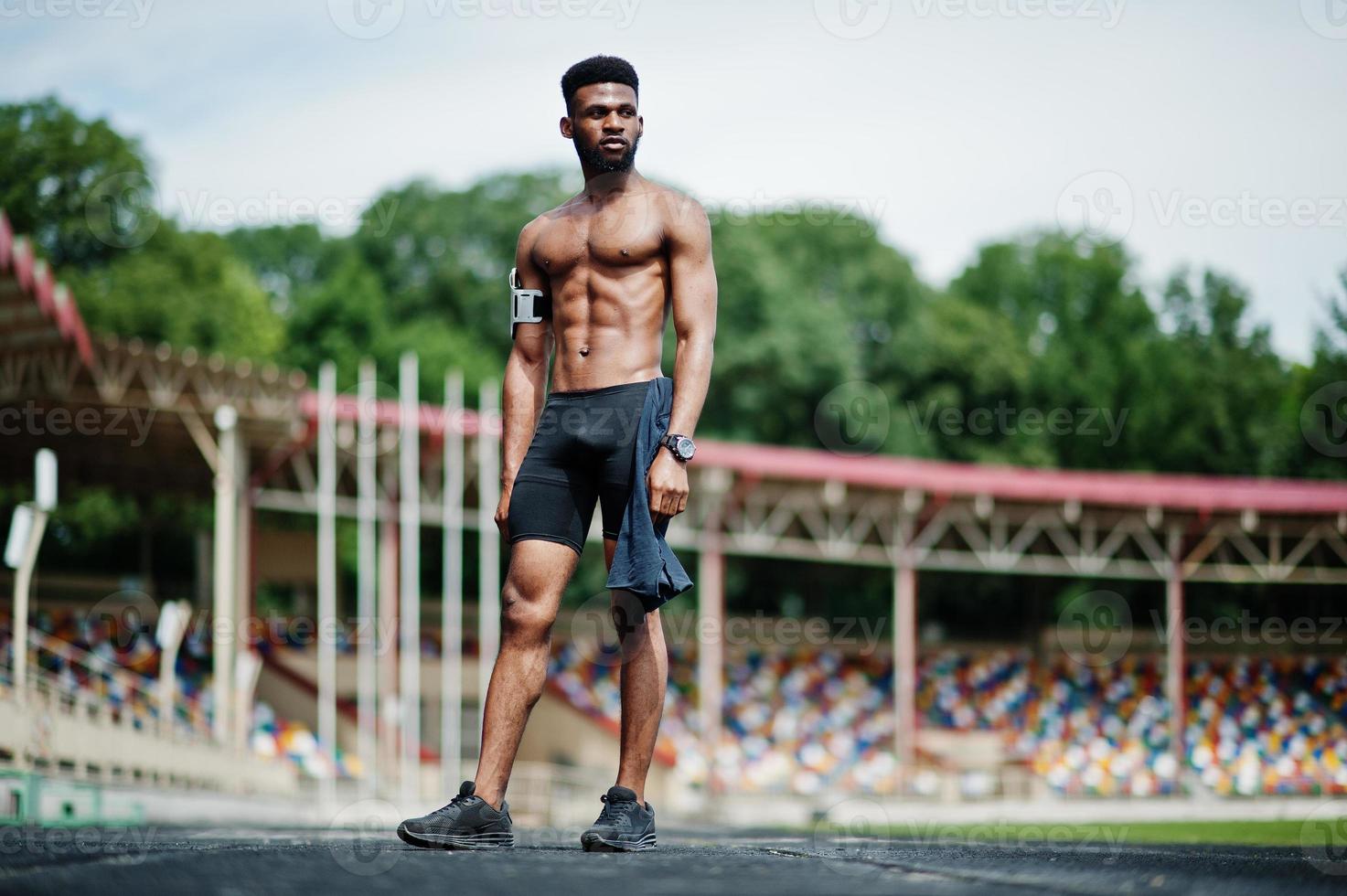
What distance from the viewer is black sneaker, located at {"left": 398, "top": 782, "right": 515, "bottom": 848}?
4695 millimetres

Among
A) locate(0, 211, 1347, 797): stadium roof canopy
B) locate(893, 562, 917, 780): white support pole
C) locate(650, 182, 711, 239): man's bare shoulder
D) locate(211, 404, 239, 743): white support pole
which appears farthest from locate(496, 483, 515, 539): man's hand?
locate(893, 562, 917, 780): white support pole

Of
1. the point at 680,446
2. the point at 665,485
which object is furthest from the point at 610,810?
the point at 680,446

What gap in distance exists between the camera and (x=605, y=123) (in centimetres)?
518

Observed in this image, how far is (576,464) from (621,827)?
1.05m

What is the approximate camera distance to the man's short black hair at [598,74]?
5199 mm

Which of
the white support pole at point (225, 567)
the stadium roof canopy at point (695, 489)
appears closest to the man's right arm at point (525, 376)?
the stadium roof canopy at point (695, 489)

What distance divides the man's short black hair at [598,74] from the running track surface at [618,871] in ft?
7.22

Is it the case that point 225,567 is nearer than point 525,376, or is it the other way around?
point 525,376

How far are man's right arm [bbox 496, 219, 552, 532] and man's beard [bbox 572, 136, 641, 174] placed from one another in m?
0.25

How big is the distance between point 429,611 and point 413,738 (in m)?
10.0

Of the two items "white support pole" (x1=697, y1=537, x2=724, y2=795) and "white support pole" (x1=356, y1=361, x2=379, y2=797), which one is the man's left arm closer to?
"white support pole" (x1=356, y1=361, x2=379, y2=797)

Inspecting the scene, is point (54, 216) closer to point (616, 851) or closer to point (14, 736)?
point (14, 736)

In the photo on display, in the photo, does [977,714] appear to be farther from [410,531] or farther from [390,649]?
[410,531]

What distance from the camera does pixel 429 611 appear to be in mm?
37094
